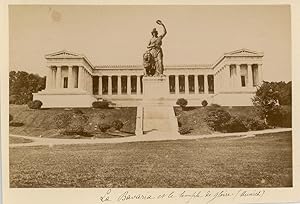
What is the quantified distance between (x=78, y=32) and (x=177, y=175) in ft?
1.08

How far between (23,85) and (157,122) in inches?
10.4

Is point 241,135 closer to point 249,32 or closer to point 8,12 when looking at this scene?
point 249,32

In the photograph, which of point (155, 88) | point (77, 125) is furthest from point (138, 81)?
point (77, 125)

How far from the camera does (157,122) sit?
2.80 feet

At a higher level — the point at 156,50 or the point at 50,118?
the point at 156,50

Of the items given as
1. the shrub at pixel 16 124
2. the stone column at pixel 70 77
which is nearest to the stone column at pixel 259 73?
the stone column at pixel 70 77

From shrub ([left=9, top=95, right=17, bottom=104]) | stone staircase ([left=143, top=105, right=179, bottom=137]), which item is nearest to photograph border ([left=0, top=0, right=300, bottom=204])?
shrub ([left=9, top=95, right=17, bottom=104])

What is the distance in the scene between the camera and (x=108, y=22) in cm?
85

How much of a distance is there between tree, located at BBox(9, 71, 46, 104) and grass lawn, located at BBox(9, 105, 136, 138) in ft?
0.05

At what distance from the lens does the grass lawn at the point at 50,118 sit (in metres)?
0.85

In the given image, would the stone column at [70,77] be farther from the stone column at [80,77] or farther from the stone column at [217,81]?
the stone column at [217,81]

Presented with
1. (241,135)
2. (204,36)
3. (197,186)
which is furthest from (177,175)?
(204,36)

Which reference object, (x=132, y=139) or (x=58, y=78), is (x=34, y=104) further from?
(x=132, y=139)

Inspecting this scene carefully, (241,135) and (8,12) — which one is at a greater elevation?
(8,12)
